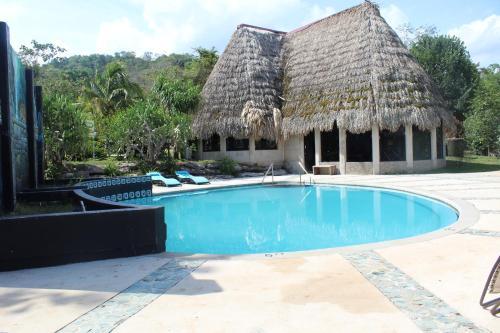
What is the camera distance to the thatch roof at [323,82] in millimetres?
16359

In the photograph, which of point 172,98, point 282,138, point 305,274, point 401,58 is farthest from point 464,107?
point 305,274

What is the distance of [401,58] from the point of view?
56.9 feet

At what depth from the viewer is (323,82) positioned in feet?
60.5

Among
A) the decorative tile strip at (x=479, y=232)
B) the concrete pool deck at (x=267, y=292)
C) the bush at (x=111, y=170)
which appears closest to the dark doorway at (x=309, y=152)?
the bush at (x=111, y=170)

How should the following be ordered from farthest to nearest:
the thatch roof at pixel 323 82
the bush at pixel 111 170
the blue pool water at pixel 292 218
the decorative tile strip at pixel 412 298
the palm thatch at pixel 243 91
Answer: the palm thatch at pixel 243 91
the thatch roof at pixel 323 82
the bush at pixel 111 170
the blue pool water at pixel 292 218
the decorative tile strip at pixel 412 298

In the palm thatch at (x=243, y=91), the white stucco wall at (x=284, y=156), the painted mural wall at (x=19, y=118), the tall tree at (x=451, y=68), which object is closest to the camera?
the painted mural wall at (x=19, y=118)

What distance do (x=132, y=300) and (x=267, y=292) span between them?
1.07 meters

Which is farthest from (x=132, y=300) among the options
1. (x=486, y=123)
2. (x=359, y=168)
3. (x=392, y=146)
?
(x=486, y=123)

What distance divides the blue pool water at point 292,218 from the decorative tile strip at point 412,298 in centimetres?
241

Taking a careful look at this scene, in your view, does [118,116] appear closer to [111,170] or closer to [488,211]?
[111,170]

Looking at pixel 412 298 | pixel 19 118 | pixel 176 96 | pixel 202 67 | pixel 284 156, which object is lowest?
pixel 412 298

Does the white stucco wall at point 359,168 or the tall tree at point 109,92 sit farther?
the tall tree at point 109,92

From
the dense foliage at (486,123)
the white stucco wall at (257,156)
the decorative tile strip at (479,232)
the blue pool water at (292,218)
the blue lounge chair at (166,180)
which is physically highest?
the dense foliage at (486,123)

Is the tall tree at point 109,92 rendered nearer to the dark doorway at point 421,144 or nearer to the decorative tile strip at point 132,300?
the dark doorway at point 421,144
